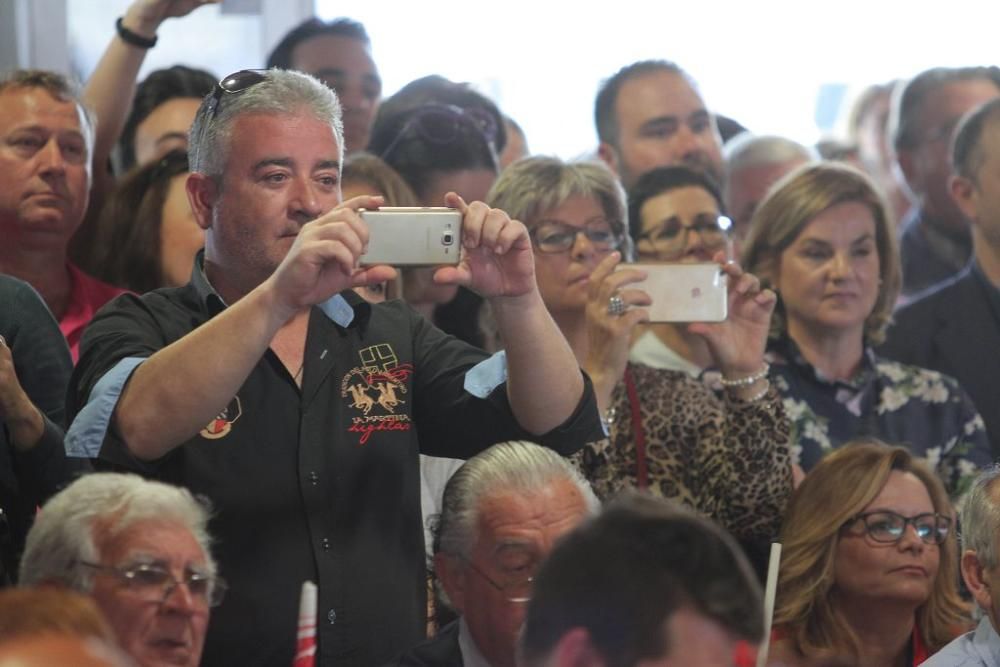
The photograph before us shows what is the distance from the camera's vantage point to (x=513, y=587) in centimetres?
315

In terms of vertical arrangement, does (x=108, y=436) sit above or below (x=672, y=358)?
above

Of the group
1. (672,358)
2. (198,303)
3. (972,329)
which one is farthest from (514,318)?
(972,329)

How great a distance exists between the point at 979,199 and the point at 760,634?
3.65 meters

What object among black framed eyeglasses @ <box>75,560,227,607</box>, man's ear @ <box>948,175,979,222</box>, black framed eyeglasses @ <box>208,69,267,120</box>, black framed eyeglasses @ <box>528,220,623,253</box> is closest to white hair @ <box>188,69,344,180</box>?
black framed eyeglasses @ <box>208,69,267,120</box>

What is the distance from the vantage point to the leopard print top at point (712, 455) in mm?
4035

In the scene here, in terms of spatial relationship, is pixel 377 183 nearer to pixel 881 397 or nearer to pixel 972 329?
pixel 881 397

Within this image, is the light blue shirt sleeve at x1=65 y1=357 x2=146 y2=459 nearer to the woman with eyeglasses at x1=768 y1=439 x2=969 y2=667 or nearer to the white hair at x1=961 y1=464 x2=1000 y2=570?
the woman with eyeglasses at x1=768 y1=439 x2=969 y2=667

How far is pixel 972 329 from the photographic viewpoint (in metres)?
5.21

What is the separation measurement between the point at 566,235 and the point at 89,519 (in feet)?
5.94

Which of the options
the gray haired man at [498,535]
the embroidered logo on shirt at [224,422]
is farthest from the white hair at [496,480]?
the embroidered logo on shirt at [224,422]

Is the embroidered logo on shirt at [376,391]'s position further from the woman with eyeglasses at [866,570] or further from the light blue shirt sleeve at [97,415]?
the woman with eyeglasses at [866,570]

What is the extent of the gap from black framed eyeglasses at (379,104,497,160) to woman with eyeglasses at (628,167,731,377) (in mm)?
470

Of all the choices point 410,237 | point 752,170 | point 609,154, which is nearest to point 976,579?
point 410,237

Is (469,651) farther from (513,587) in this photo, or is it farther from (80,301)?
(80,301)
